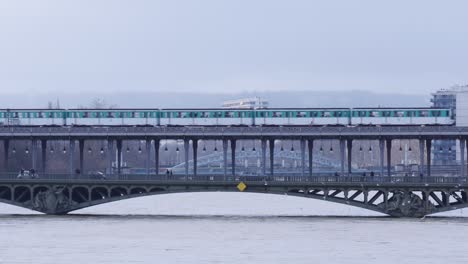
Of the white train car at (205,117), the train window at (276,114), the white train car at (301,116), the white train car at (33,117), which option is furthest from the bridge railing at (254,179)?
the train window at (276,114)


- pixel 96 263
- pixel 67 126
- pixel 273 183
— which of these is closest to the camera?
pixel 96 263

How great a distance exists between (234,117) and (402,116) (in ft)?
45.6

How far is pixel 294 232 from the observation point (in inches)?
4508

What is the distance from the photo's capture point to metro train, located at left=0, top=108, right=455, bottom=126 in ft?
462

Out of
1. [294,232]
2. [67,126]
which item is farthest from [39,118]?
[294,232]

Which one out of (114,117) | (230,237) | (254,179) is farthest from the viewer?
(114,117)

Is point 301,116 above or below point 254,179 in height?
above

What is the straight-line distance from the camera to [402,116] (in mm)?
141625

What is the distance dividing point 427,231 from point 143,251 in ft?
73.3

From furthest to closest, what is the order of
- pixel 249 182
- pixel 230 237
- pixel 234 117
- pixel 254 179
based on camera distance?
pixel 234 117 < pixel 254 179 < pixel 249 182 < pixel 230 237

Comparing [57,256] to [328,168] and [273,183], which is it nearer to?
[273,183]

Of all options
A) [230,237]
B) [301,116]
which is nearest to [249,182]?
[301,116]

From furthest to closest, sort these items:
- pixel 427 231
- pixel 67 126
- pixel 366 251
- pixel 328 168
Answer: pixel 328 168 → pixel 67 126 → pixel 427 231 → pixel 366 251

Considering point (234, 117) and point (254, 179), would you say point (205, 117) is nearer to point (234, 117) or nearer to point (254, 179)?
point (234, 117)
